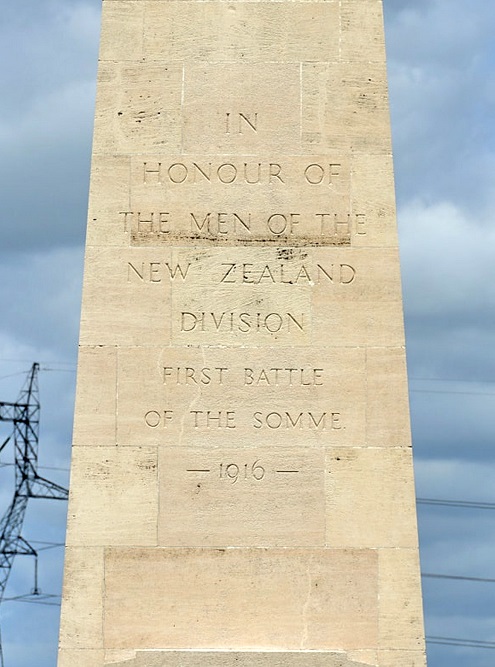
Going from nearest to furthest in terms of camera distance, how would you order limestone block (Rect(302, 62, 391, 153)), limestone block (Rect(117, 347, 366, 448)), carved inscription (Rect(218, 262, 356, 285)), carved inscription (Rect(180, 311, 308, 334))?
1. limestone block (Rect(117, 347, 366, 448))
2. carved inscription (Rect(180, 311, 308, 334))
3. carved inscription (Rect(218, 262, 356, 285))
4. limestone block (Rect(302, 62, 391, 153))

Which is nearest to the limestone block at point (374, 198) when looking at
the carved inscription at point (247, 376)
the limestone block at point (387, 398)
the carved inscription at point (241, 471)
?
the limestone block at point (387, 398)

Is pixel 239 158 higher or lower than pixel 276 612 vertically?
higher

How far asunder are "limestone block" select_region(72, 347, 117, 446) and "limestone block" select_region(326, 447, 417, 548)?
8.75 feet

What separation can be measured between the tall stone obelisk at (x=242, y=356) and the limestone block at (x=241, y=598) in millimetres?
23

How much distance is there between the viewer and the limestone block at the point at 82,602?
21.5 meters

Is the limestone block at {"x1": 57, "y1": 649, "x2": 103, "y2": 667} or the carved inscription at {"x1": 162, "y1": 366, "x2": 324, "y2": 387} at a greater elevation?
the carved inscription at {"x1": 162, "y1": 366, "x2": 324, "y2": 387}

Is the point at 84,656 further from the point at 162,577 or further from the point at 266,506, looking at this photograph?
the point at 266,506

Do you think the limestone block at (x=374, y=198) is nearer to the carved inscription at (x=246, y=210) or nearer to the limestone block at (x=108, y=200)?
the carved inscription at (x=246, y=210)

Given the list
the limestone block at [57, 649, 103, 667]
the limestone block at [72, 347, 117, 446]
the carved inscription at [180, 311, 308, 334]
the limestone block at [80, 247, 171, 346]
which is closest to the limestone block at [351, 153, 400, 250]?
the carved inscription at [180, 311, 308, 334]

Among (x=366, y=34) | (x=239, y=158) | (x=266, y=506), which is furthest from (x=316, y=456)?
(x=366, y=34)

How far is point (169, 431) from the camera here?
21844 mm

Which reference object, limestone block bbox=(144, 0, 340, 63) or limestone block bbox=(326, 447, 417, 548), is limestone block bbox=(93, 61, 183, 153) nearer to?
limestone block bbox=(144, 0, 340, 63)

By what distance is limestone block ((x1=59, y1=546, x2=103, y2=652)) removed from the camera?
70.4ft

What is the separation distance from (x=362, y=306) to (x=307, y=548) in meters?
2.97
